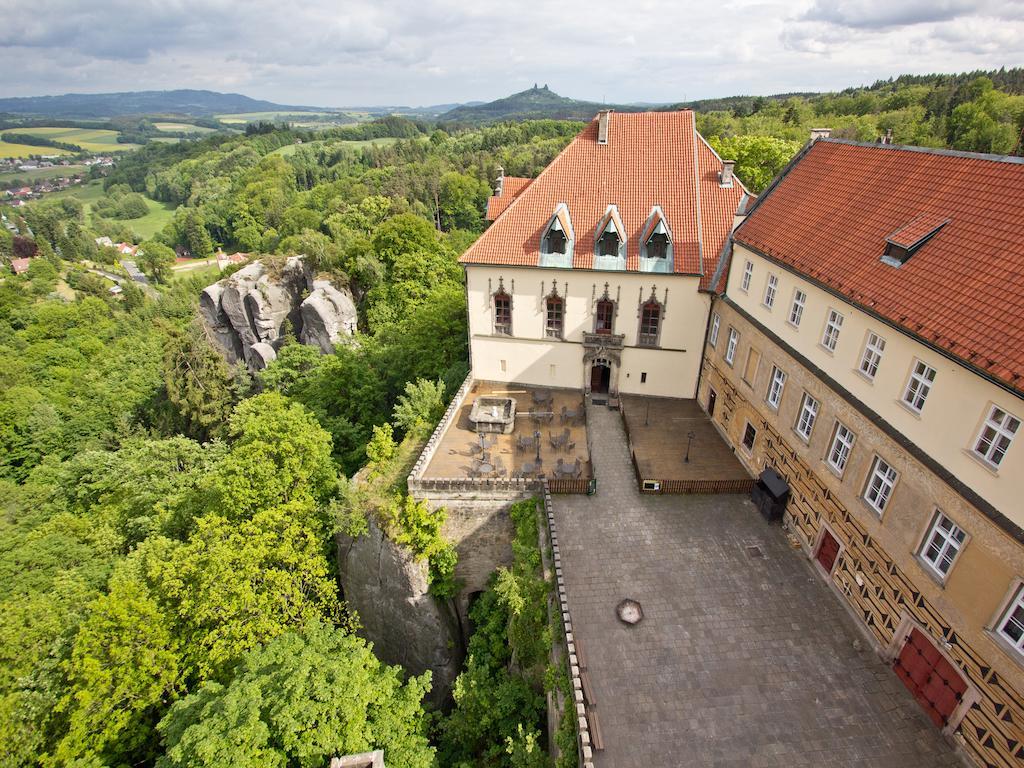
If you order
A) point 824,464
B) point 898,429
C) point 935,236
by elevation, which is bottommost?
point 824,464

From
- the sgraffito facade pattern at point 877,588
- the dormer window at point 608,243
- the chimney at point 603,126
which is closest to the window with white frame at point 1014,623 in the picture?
the sgraffito facade pattern at point 877,588

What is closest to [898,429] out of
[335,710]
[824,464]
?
[824,464]

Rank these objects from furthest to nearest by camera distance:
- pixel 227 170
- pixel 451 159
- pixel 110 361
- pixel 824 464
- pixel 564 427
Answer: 1. pixel 227 170
2. pixel 451 159
3. pixel 110 361
4. pixel 564 427
5. pixel 824 464

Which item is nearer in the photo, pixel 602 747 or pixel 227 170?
pixel 602 747

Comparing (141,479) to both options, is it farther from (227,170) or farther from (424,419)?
(227,170)

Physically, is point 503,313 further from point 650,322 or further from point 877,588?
point 877,588

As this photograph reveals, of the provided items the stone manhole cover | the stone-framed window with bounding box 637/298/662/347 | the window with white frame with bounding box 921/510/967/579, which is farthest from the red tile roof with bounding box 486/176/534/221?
the window with white frame with bounding box 921/510/967/579
